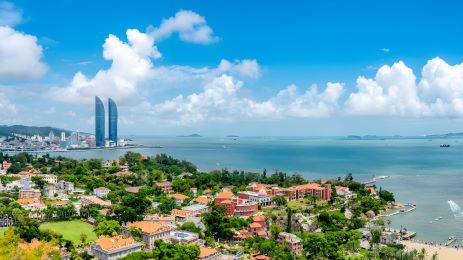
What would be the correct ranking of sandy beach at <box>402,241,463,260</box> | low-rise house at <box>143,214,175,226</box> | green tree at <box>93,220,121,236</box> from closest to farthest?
sandy beach at <box>402,241,463,260</box>
green tree at <box>93,220,121,236</box>
low-rise house at <box>143,214,175,226</box>

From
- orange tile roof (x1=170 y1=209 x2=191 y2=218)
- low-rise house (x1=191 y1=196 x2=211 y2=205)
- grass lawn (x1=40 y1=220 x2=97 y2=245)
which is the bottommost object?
grass lawn (x1=40 y1=220 x2=97 y2=245)

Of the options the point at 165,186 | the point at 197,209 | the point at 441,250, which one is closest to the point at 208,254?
the point at 197,209

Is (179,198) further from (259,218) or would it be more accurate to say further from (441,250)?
(441,250)

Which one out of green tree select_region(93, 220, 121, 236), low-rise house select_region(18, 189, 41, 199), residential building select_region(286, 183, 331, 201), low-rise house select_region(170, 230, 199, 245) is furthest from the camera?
residential building select_region(286, 183, 331, 201)

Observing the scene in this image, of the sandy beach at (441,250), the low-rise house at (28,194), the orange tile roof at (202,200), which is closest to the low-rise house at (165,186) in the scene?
the orange tile roof at (202,200)

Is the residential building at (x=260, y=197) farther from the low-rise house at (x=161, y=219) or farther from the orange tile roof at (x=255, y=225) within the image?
the low-rise house at (x=161, y=219)

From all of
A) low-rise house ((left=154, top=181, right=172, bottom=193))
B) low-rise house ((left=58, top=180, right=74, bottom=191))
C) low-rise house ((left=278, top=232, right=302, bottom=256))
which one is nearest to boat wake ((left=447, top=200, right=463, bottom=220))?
low-rise house ((left=278, top=232, right=302, bottom=256))

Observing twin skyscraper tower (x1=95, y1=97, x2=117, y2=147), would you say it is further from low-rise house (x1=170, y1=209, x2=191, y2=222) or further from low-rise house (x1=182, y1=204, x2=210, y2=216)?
low-rise house (x1=170, y1=209, x2=191, y2=222)
